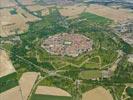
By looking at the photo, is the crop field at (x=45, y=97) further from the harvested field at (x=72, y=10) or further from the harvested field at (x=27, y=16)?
the harvested field at (x=72, y=10)

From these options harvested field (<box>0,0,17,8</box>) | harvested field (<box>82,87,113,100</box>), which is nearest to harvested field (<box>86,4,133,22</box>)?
harvested field (<box>0,0,17,8</box>)

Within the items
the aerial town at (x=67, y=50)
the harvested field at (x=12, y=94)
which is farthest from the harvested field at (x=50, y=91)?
the harvested field at (x=12, y=94)

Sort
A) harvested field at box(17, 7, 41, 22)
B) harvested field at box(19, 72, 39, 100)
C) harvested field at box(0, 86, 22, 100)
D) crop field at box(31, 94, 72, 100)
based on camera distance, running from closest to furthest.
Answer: crop field at box(31, 94, 72, 100), harvested field at box(0, 86, 22, 100), harvested field at box(19, 72, 39, 100), harvested field at box(17, 7, 41, 22)

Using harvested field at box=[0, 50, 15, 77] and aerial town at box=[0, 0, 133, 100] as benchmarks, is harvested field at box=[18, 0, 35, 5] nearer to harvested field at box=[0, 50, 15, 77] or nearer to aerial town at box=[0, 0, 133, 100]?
aerial town at box=[0, 0, 133, 100]

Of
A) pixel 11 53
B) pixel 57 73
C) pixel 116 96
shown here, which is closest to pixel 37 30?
pixel 11 53

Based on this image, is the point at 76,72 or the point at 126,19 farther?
the point at 126,19

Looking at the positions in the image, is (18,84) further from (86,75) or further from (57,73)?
(86,75)
